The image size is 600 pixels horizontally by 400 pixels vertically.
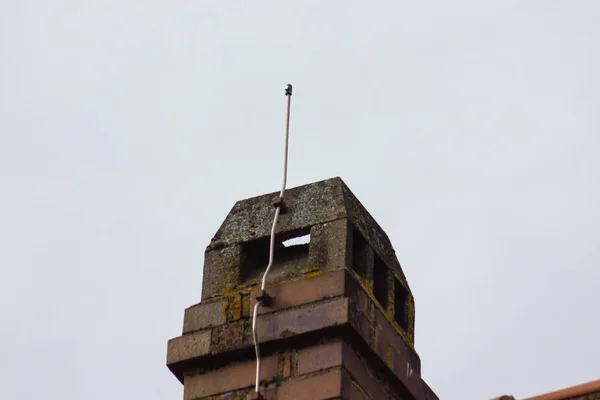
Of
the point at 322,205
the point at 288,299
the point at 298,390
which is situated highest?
the point at 322,205

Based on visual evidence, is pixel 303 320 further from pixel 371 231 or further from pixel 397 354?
pixel 371 231

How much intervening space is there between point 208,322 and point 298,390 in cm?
80

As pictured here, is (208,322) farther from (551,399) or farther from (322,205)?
(551,399)

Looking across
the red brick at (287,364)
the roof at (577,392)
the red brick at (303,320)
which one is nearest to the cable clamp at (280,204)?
the red brick at (303,320)

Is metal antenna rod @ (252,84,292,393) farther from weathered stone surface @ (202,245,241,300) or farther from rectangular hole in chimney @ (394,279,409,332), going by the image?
rectangular hole in chimney @ (394,279,409,332)

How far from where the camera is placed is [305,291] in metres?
8.42

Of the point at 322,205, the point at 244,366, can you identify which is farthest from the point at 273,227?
the point at 244,366

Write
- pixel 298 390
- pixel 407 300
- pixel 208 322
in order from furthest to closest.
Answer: pixel 407 300 < pixel 208 322 < pixel 298 390

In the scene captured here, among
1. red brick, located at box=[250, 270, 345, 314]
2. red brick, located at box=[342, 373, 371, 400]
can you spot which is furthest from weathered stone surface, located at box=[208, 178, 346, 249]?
red brick, located at box=[342, 373, 371, 400]

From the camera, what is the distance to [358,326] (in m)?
8.26

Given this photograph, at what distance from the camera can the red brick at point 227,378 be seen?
828 centimetres

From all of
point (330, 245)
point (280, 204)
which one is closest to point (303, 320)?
point (330, 245)

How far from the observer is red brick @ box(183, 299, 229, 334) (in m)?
8.61

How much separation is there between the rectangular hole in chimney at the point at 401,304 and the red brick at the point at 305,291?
870 mm
